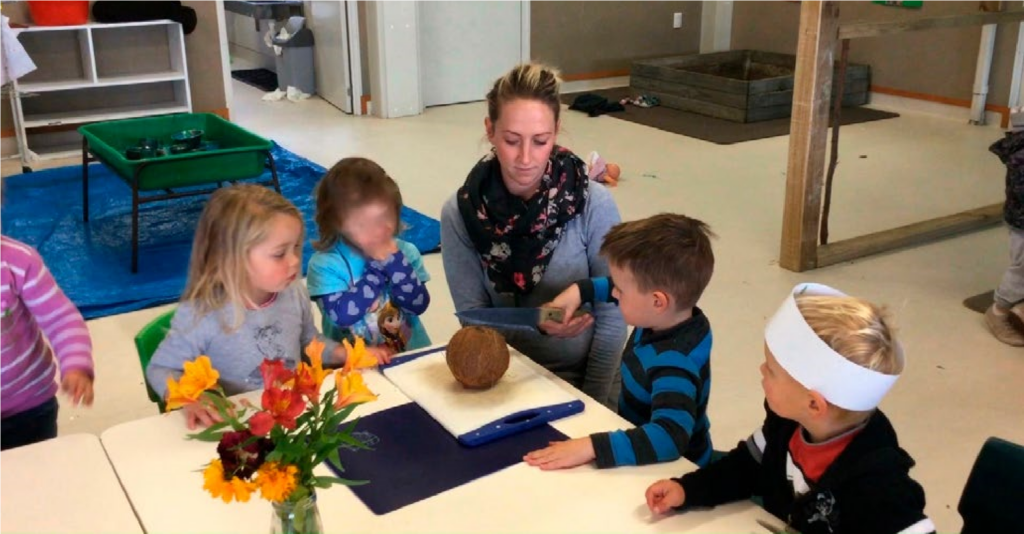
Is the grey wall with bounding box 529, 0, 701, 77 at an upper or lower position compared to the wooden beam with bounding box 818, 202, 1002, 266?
upper

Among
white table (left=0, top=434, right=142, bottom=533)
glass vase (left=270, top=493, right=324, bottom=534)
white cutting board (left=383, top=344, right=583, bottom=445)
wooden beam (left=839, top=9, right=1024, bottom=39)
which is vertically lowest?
white table (left=0, top=434, right=142, bottom=533)

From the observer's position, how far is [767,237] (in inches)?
174

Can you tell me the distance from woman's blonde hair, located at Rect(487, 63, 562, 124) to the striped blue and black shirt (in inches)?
22.3

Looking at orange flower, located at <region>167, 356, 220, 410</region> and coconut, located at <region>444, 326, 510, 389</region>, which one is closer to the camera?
orange flower, located at <region>167, 356, 220, 410</region>

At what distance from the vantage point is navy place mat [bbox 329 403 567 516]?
1.32 m

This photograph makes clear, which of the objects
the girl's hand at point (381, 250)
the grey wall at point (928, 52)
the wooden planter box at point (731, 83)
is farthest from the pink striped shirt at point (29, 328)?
the grey wall at point (928, 52)

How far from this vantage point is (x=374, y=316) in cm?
203

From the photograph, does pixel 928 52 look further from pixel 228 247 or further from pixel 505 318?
pixel 228 247

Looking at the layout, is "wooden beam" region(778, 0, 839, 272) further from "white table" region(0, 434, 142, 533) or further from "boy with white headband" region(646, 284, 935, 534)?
"white table" region(0, 434, 142, 533)

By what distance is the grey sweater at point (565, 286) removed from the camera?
205cm

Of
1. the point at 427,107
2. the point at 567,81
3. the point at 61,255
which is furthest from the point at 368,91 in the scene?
the point at 61,255

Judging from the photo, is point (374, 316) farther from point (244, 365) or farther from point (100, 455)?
point (100, 455)

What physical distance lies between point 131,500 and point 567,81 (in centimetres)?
707

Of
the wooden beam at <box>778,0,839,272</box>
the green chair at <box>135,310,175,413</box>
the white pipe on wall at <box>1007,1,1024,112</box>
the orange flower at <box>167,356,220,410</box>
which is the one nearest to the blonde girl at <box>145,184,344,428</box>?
the green chair at <box>135,310,175,413</box>
